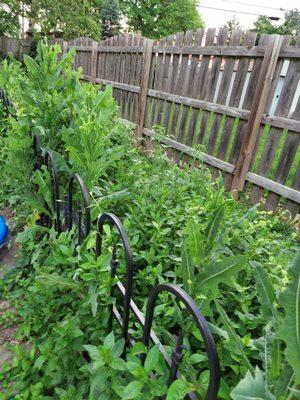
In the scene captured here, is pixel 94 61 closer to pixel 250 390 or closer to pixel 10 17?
pixel 10 17

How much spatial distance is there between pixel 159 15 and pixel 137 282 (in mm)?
38861

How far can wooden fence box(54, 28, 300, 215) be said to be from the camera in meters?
3.84

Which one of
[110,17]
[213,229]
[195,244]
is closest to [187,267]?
[195,244]

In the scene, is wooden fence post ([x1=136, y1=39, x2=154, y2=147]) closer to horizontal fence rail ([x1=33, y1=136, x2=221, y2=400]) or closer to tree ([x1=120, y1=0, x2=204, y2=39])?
horizontal fence rail ([x1=33, y1=136, x2=221, y2=400])

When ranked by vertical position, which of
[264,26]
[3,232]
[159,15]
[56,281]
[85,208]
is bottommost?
[3,232]

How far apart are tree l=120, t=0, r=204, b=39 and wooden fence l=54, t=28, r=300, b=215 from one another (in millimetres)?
31198

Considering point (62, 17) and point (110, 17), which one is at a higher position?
point (110, 17)

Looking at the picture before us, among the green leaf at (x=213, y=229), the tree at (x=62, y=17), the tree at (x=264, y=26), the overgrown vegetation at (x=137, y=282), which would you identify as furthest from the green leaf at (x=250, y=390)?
the tree at (x=264, y=26)

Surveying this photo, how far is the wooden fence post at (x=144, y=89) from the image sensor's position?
6.34m

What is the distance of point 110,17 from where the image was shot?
26.7 metres

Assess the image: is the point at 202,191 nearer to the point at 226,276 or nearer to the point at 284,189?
the point at 284,189

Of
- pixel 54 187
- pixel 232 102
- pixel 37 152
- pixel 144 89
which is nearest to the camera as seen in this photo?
pixel 54 187

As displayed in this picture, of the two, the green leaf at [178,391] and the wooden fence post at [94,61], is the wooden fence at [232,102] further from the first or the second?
the green leaf at [178,391]

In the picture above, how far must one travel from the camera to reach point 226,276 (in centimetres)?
90
